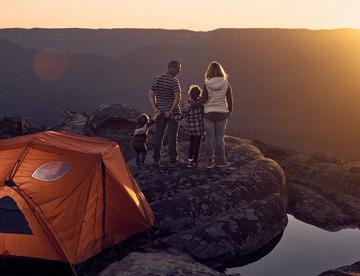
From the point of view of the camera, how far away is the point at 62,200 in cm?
753

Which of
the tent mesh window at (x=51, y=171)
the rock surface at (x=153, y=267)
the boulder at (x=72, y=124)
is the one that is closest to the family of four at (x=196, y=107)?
the tent mesh window at (x=51, y=171)

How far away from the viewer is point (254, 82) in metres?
88.7

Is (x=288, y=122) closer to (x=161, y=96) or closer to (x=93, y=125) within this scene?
(x=93, y=125)

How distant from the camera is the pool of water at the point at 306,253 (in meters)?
8.70

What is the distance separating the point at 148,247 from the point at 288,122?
154ft

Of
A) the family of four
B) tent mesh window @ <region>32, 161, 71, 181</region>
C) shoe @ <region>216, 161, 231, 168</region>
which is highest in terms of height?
the family of four

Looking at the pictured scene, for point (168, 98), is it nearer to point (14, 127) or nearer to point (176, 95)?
point (176, 95)

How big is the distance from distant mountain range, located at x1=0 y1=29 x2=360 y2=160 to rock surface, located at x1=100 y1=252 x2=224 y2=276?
90.7 ft

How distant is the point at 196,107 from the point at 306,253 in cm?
381

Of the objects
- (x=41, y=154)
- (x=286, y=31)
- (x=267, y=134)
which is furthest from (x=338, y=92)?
(x=41, y=154)

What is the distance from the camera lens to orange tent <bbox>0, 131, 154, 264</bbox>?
7.21 metres

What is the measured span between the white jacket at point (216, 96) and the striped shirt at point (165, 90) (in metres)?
0.67

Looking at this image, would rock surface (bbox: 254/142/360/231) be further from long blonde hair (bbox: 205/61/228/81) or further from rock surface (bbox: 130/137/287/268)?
long blonde hair (bbox: 205/61/228/81)

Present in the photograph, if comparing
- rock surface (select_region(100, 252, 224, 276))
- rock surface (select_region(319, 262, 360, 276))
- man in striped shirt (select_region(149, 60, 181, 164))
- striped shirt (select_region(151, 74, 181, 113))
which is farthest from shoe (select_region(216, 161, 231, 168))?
rock surface (select_region(100, 252, 224, 276))
